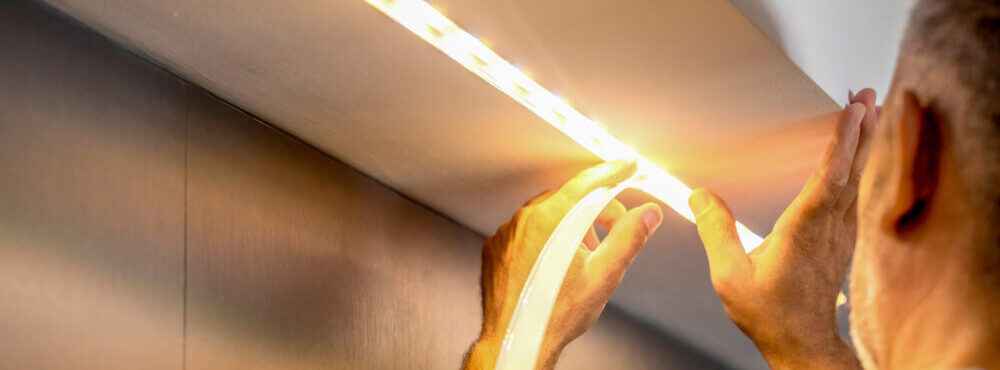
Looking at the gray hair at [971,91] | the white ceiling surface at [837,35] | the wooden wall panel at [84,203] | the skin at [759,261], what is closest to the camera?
the gray hair at [971,91]

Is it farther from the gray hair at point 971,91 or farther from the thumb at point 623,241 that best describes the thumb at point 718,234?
the gray hair at point 971,91

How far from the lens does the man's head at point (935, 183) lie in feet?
1.96

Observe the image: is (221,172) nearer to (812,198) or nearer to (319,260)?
(319,260)

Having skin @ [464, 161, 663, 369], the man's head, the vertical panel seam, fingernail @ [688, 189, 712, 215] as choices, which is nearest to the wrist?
skin @ [464, 161, 663, 369]

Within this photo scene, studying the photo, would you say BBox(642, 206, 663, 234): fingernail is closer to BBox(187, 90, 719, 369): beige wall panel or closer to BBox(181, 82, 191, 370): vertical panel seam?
BBox(187, 90, 719, 369): beige wall panel

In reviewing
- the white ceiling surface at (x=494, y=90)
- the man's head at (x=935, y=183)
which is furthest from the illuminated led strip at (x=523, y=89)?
the man's head at (x=935, y=183)

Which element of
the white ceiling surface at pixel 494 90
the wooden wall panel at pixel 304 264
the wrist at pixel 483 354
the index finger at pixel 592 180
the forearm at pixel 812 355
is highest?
the white ceiling surface at pixel 494 90

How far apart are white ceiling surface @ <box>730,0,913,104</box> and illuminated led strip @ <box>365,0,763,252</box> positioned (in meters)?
0.20

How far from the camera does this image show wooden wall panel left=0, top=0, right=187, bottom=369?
78 cm

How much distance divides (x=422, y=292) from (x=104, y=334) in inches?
15.9

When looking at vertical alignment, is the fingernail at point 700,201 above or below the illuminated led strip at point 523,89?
below

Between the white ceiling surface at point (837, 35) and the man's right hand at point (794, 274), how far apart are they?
4 centimetres

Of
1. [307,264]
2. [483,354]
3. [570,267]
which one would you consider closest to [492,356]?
[483,354]

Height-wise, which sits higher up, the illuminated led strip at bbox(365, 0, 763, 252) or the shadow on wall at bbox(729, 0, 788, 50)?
the shadow on wall at bbox(729, 0, 788, 50)
